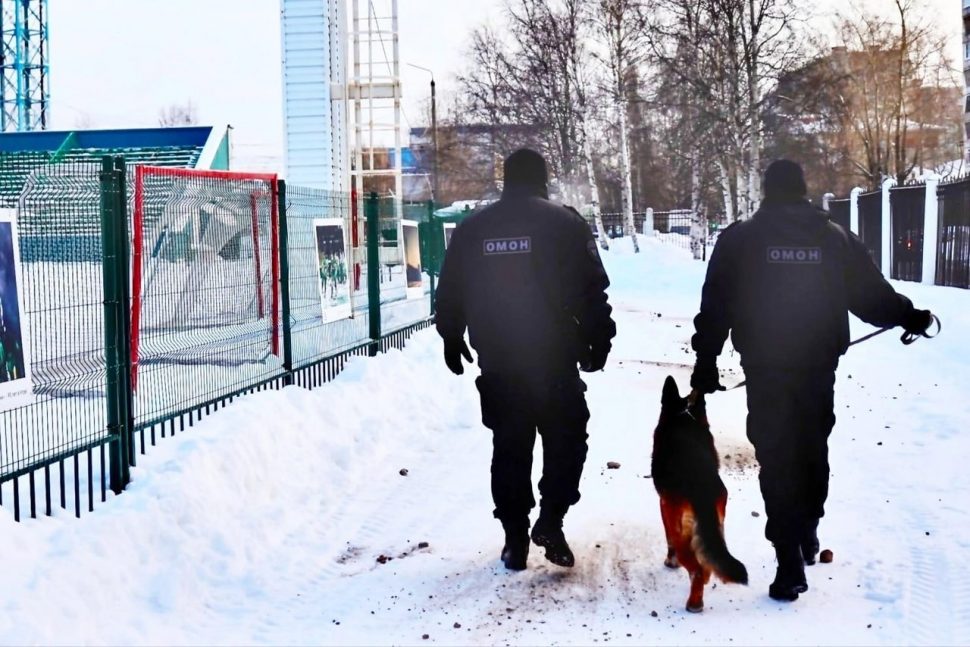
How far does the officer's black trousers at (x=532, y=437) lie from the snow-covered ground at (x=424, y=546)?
1.13 ft

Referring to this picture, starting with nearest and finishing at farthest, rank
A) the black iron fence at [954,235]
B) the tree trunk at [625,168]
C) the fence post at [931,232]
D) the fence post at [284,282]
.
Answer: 1. the fence post at [284,282]
2. the black iron fence at [954,235]
3. the fence post at [931,232]
4. the tree trunk at [625,168]

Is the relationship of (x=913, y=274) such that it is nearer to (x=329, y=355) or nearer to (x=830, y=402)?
(x=329, y=355)

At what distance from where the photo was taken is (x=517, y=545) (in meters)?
5.09

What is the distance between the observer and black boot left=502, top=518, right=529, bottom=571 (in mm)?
5086

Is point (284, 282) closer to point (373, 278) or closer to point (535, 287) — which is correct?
point (373, 278)

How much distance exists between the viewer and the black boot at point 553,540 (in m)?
5.03

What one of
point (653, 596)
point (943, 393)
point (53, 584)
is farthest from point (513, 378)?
point (943, 393)

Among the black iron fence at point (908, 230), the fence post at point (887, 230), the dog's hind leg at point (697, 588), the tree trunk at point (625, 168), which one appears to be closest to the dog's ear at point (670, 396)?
the dog's hind leg at point (697, 588)

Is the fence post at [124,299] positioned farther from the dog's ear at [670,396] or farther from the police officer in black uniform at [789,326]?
the police officer in black uniform at [789,326]

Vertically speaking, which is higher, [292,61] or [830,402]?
[292,61]

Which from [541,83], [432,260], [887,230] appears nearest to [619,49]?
[541,83]

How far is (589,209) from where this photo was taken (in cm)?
4938

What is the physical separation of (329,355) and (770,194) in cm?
582

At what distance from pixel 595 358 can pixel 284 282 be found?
169 inches
